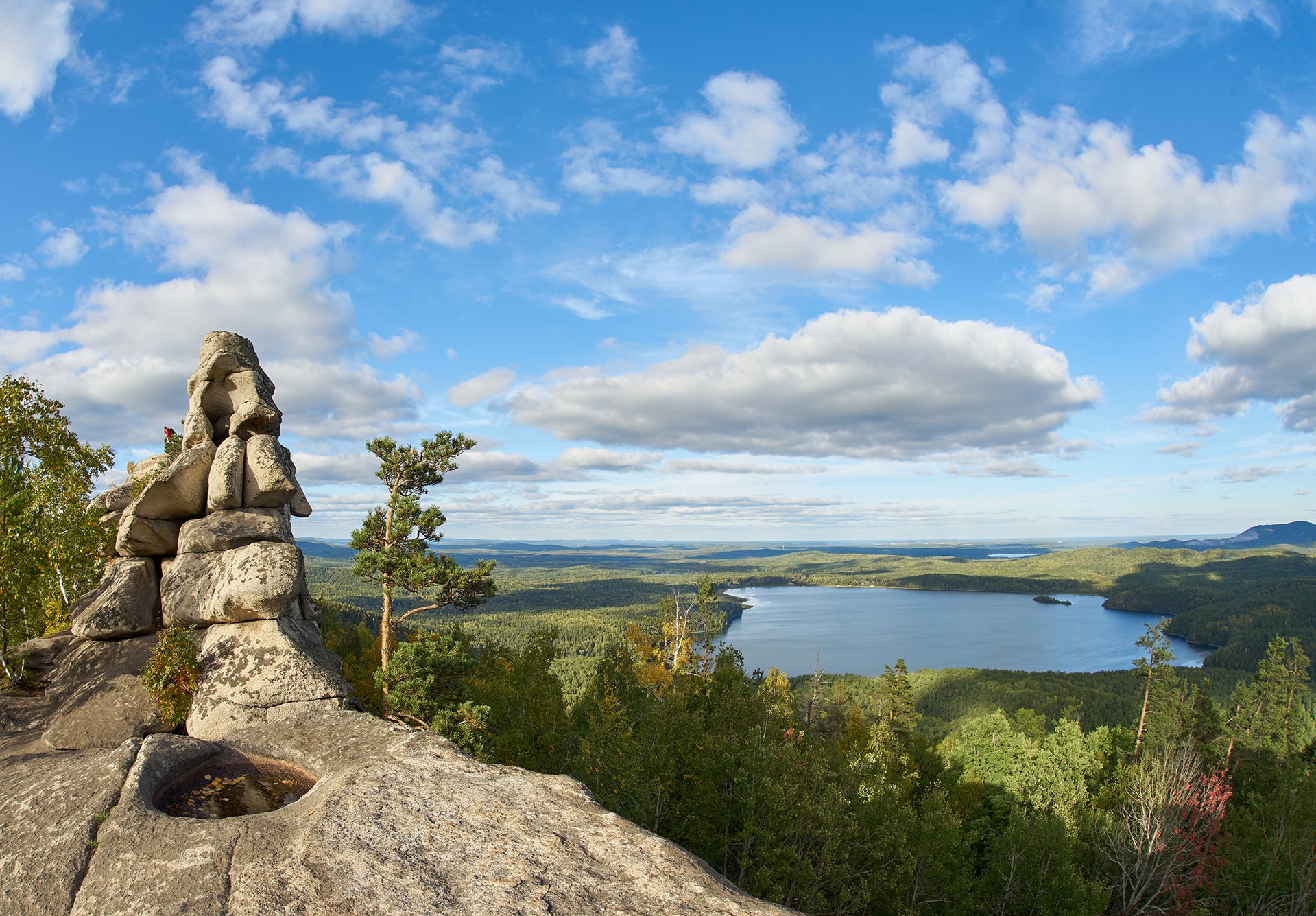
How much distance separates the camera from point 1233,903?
41312mm

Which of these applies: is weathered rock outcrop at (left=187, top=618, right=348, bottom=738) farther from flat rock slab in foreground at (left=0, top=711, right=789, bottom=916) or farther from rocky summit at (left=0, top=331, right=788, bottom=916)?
flat rock slab in foreground at (left=0, top=711, right=789, bottom=916)

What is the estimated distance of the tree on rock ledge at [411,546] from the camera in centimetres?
1708

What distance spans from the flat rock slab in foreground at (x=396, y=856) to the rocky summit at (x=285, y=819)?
23 millimetres

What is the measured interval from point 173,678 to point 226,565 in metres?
3.39

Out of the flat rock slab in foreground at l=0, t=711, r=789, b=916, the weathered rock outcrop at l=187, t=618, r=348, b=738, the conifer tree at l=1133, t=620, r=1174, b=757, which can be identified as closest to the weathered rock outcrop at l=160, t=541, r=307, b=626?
the weathered rock outcrop at l=187, t=618, r=348, b=738

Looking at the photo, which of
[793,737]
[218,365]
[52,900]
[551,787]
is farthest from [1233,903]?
[218,365]

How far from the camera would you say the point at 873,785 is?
3406 cm

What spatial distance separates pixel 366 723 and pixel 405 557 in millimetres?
5624

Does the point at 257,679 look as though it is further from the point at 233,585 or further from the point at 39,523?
the point at 39,523

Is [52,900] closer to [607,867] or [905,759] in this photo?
[607,867]

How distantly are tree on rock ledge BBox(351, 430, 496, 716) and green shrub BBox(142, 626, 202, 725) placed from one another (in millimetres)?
4661

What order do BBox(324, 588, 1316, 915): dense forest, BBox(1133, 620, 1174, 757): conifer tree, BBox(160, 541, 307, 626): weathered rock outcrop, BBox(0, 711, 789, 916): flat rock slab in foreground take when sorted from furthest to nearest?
BBox(1133, 620, 1174, 757): conifer tree
BBox(324, 588, 1316, 915): dense forest
BBox(160, 541, 307, 626): weathered rock outcrop
BBox(0, 711, 789, 916): flat rock slab in foreground

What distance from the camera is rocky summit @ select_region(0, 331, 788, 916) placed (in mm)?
6820

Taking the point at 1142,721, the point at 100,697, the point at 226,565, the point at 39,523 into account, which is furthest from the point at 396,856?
the point at 1142,721
